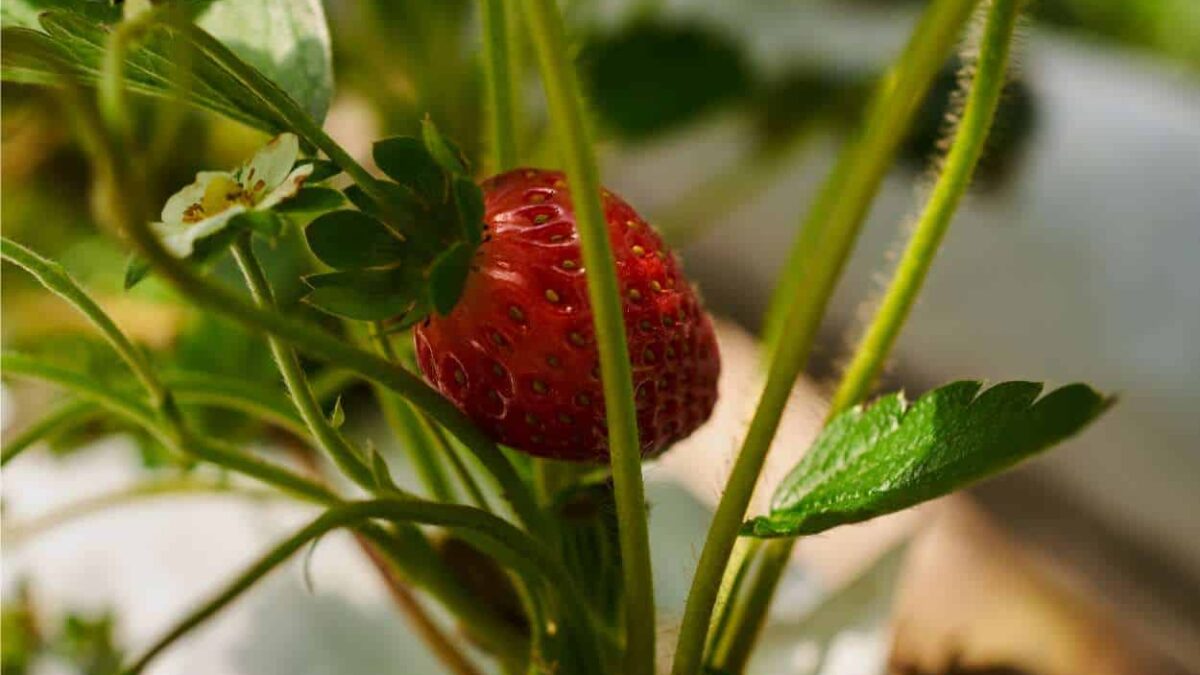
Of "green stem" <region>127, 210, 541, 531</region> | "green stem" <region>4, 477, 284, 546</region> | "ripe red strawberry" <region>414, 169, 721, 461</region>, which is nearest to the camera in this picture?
"green stem" <region>127, 210, 541, 531</region>

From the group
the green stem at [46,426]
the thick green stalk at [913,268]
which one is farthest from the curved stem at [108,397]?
the thick green stalk at [913,268]

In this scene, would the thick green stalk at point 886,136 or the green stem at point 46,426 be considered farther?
the green stem at point 46,426

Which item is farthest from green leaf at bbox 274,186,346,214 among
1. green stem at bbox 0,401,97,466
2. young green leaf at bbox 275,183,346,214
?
green stem at bbox 0,401,97,466

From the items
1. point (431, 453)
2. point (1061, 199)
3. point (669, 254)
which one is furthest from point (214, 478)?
point (1061, 199)

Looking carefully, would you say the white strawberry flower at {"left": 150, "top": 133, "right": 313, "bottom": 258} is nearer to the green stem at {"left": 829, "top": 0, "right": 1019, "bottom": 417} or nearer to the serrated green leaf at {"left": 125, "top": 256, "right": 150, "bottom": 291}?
the serrated green leaf at {"left": 125, "top": 256, "right": 150, "bottom": 291}

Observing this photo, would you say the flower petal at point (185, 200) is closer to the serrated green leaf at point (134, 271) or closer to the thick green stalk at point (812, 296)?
the serrated green leaf at point (134, 271)

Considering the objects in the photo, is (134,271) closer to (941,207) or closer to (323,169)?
(323,169)
